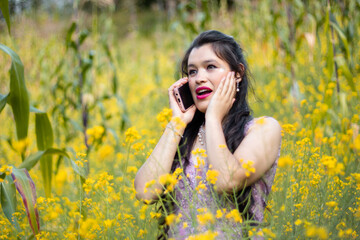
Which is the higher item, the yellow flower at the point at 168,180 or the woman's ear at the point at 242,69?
the woman's ear at the point at 242,69

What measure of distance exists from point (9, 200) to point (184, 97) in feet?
3.21

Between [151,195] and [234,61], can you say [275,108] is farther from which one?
[151,195]

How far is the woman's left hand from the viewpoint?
1523 mm

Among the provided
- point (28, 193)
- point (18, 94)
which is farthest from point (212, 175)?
point (18, 94)

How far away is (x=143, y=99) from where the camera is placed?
5574mm

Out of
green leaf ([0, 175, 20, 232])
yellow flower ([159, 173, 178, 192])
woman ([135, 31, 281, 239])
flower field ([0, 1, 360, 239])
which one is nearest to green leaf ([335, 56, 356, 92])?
flower field ([0, 1, 360, 239])

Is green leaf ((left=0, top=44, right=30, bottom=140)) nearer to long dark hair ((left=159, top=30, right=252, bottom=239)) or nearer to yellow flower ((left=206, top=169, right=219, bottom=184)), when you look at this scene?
long dark hair ((left=159, top=30, right=252, bottom=239))

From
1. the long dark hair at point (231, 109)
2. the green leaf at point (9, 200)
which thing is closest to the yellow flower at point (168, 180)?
the long dark hair at point (231, 109)

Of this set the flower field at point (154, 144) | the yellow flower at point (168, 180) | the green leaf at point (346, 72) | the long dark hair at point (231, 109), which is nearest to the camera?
the yellow flower at point (168, 180)

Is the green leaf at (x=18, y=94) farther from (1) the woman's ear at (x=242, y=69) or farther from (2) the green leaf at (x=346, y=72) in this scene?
(2) the green leaf at (x=346, y=72)

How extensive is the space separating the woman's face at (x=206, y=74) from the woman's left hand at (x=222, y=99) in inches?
1.7

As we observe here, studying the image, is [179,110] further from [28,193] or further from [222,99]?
[28,193]

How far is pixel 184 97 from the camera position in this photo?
1820mm

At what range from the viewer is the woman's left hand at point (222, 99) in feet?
5.00
